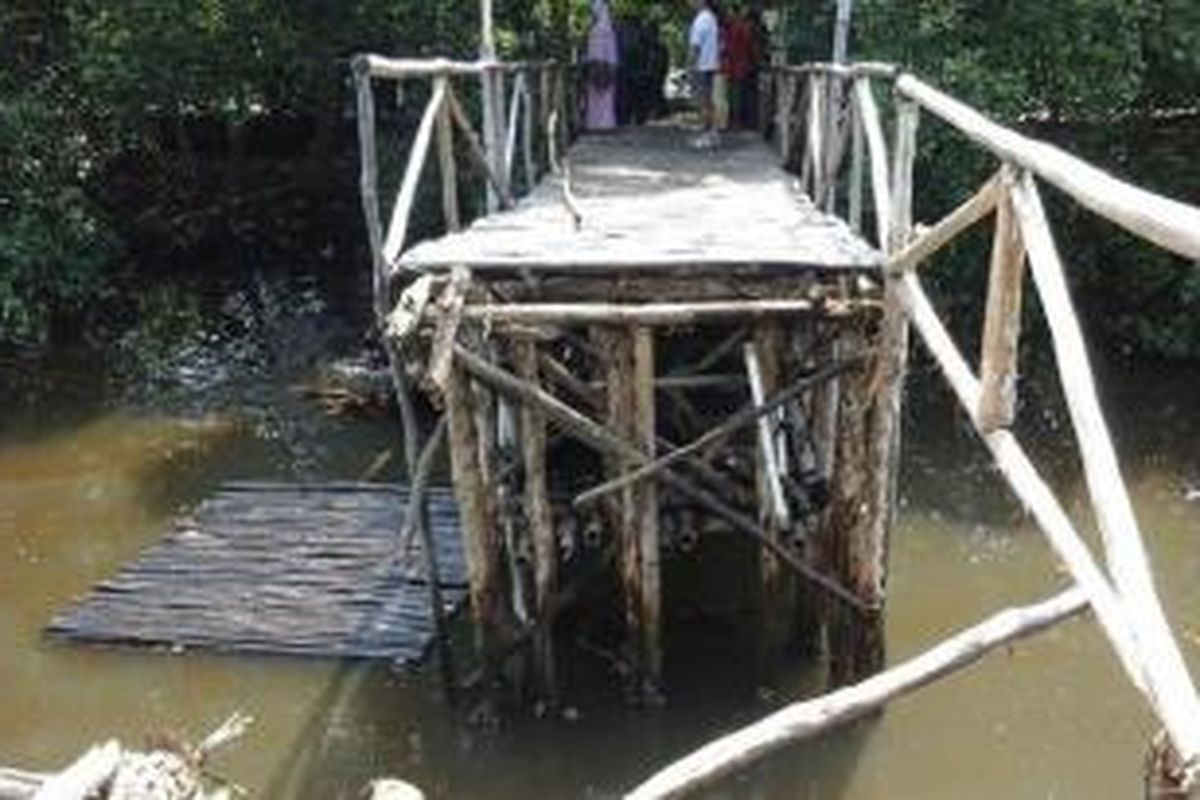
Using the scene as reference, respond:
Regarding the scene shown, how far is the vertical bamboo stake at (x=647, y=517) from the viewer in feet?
27.1

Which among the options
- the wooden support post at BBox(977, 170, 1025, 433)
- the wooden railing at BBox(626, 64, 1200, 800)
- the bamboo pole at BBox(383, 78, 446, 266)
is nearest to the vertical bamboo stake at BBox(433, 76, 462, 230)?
the bamboo pole at BBox(383, 78, 446, 266)

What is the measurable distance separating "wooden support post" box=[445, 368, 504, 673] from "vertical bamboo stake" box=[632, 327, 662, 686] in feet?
2.41

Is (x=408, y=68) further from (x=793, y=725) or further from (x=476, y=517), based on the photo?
(x=793, y=725)

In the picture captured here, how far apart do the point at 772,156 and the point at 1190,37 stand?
3424 millimetres

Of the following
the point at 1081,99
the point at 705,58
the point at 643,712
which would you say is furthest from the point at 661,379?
the point at 1081,99

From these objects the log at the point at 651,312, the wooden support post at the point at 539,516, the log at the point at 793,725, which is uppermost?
the log at the point at 651,312

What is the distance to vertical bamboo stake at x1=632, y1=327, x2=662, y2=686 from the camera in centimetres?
826

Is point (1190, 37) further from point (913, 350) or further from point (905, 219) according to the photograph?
point (905, 219)

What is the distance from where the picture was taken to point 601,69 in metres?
17.3

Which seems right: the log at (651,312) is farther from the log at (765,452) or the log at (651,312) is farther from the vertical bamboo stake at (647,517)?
the log at (765,452)

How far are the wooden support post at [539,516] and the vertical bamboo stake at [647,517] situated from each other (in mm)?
458

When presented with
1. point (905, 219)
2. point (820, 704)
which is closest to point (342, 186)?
point (905, 219)

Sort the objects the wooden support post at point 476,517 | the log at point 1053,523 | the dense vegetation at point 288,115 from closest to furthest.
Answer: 1. the log at point 1053,523
2. the wooden support post at point 476,517
3. the dense vegetation at point 288,115

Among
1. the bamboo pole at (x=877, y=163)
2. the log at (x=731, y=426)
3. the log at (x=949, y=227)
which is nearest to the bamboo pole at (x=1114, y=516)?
the log at (x=949, y=227)
